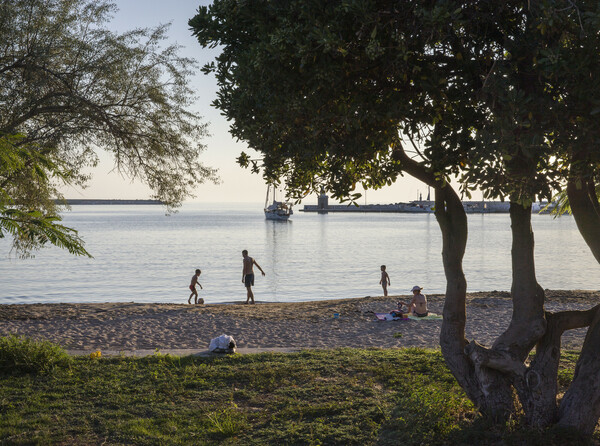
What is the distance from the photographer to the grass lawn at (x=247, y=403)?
624 cm

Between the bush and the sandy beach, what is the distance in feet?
5.78

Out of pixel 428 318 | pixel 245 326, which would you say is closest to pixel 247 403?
pixel 245 326

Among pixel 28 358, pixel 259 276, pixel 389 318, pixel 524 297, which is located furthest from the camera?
pixel 259 276

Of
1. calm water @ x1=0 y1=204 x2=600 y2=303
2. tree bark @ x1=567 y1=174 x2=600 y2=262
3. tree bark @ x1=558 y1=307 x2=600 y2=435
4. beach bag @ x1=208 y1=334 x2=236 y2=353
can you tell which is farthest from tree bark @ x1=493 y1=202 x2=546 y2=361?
calm water @ x1=0 y1=204 x2=600 y2=303

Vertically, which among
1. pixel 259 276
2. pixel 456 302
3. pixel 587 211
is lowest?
pixel 259 276

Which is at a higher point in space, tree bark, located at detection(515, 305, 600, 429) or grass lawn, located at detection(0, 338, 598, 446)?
tree bark, located at detection(515, 305, 600, 429)

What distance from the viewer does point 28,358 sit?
29.7 ft

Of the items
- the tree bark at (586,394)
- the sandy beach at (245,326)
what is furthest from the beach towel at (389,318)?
the tree bark at (586,394)

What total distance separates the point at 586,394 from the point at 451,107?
135 inches

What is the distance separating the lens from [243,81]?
227 inches

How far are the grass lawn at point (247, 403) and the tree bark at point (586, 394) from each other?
23 centimetres

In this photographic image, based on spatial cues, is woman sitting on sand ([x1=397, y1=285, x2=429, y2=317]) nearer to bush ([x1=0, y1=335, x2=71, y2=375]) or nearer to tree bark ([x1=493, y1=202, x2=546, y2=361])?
bush ([x1=0, y1=335, x2=71, y2=375])

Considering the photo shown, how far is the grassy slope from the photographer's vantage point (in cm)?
624

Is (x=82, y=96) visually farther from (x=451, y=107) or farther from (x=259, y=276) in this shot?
(x=259, y=276)
